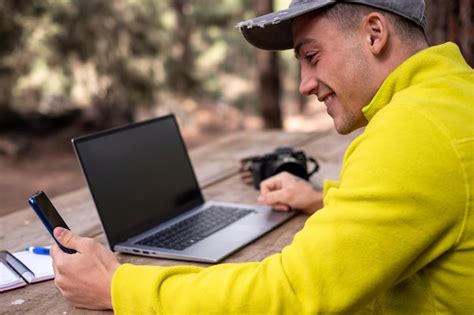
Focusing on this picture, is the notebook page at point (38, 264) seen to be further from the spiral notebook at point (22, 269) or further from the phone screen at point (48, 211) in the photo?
the phone screen at point (48, 211)

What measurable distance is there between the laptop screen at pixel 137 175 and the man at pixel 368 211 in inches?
14.1

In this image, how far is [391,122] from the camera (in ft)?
3.14

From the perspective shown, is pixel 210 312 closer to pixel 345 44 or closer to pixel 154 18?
pixel 345 44

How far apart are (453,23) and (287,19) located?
5.78ft

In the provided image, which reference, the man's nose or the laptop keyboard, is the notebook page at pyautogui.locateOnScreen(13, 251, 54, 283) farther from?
the man's nose

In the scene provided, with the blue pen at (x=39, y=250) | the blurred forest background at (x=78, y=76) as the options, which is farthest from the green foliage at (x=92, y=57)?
the blue pen at (x=39, y=250)

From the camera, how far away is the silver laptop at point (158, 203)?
1539 mm

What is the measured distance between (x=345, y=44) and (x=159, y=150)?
86 cm

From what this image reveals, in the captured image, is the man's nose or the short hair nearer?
the short hair

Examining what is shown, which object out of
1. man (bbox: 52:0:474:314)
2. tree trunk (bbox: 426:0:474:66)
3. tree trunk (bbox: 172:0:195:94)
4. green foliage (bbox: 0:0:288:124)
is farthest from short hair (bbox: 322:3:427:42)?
tree trunk (bbox: 172:0:195:94)

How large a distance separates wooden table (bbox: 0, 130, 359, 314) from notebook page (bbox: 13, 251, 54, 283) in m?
0.02

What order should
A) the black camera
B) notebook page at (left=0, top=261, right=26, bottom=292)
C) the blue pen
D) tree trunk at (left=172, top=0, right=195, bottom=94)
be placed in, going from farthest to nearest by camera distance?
tree trunk at (left=172, top=0, right=195, bottom=94) → the black camera → the blue pen → notebook page at (left=0, top=261, right=26, bottom=292)

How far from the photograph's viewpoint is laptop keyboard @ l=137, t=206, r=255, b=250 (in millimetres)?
1557

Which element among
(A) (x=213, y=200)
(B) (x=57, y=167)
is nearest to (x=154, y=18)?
(B) (x=57, y=167)
